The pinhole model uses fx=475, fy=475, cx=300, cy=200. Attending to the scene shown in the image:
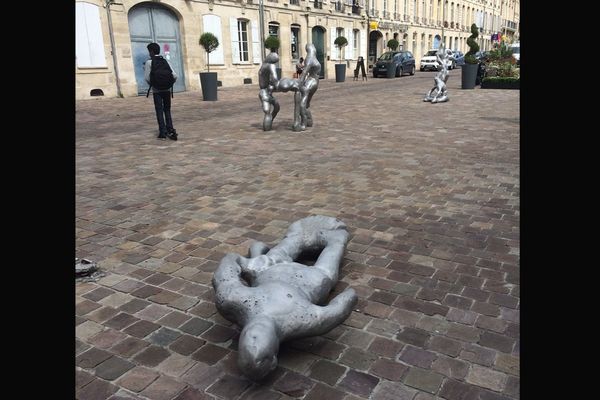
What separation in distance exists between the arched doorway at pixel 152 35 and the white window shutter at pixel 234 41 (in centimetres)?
310

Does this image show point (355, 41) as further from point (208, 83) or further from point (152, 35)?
point (208, 83)

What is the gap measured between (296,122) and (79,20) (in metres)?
11.0

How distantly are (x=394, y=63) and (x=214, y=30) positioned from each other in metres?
11.8

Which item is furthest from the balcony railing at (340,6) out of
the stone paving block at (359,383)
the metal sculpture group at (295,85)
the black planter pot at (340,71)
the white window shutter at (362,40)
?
the stone paving block at (359,383)

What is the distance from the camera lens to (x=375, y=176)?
6285 millimetres

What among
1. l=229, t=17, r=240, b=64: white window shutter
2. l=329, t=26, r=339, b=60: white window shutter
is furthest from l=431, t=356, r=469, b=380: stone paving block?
l=329, t=26, r=339, b=60: white window shutter

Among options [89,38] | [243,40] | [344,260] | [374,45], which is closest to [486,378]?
Answer: [344,260]

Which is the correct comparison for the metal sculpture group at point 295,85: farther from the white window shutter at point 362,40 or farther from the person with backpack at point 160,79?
the white window shutter at point 362,40

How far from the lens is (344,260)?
12.2ft

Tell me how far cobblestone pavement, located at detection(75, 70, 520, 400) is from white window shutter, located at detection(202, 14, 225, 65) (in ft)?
44.8

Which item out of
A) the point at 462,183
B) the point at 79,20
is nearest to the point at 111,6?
the point at 79,20
